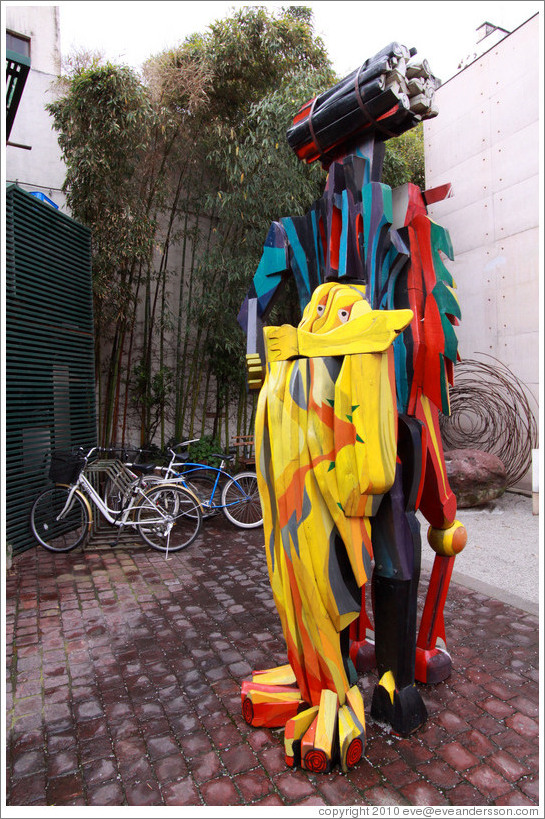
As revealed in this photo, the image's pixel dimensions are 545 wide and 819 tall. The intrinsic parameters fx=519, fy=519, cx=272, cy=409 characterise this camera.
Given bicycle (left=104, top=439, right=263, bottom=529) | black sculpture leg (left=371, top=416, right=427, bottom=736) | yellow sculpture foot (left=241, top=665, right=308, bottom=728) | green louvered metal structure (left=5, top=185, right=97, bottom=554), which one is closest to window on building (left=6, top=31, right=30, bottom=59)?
green louvered metal structure (left=5, top=185, right=97, bottom=554)

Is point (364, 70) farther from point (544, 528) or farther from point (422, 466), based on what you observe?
point (544, 528)

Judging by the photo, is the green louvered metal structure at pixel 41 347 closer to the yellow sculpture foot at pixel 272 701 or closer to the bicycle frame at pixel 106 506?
the bicycle frame at pixel 106 506

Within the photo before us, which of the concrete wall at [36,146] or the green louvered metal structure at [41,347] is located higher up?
the concrete wall at [36,146]

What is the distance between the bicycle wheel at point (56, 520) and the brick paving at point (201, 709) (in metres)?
0.84

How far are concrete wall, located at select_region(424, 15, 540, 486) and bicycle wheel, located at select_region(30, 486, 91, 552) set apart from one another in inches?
223

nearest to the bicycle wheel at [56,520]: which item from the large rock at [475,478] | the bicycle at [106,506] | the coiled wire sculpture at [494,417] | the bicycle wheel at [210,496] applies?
the bicycle at [106,506]

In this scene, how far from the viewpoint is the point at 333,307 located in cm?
201

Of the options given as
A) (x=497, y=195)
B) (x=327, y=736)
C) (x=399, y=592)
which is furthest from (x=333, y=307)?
(x=497, y=195)

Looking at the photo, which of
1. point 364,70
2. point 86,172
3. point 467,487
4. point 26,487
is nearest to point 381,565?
point 364,70

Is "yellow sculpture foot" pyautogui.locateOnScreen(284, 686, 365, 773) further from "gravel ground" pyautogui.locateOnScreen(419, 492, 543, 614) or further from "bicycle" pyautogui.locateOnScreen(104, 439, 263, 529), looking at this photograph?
"bicycle" pyautogui.locateOnScreen(104, 439, 263, 529)

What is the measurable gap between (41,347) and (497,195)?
6.19 m

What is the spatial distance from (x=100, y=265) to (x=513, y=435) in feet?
18.9

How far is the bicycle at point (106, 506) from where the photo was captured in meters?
4.84

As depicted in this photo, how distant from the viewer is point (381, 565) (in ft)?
7.28
